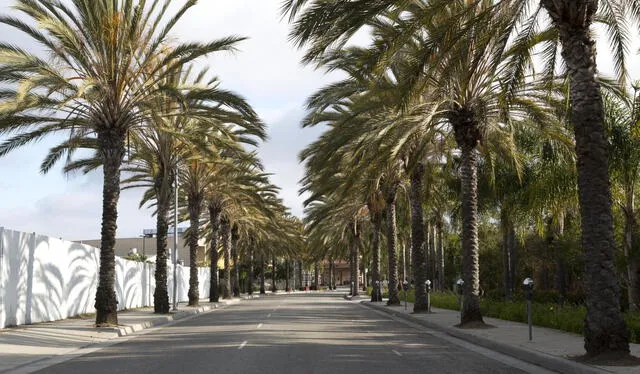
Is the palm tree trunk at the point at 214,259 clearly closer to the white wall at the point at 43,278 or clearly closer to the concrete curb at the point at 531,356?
the white wall at the point at 43,278

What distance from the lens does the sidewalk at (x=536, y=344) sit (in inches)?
440

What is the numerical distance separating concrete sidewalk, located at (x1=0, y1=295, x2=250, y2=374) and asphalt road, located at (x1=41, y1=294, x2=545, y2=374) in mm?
537

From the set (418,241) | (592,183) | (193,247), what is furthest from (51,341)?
(193,247)

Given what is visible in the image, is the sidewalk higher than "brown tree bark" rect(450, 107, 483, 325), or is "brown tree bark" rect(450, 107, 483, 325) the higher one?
"brown tree bark" rect(450, 107, 483, 325)

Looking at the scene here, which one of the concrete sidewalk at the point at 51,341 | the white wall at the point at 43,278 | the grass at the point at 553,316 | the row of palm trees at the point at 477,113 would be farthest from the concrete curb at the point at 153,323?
the grass at the point at 553,316

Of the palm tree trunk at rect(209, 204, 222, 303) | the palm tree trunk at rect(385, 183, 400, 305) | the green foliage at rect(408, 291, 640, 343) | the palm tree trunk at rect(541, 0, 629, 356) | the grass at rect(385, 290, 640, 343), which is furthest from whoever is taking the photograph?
the palm tree trunk at rect(209, 204, 222, 303)

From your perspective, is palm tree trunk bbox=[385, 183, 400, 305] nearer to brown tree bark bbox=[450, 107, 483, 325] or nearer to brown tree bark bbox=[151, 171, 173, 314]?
brown tree bark bbox=[151, 171, 173, 314]

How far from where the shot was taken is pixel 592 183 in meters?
11.9

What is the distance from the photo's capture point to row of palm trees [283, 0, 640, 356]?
39.4 ft

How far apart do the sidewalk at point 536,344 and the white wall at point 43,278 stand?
1285cm

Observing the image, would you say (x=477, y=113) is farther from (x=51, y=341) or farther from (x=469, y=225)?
(x=51, y=341)

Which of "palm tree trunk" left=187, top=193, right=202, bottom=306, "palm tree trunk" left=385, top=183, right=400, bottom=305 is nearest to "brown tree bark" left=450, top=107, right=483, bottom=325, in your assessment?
"palm tree trunk" left=385, top=183, right=400, bottom=305

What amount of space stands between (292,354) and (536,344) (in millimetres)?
5092

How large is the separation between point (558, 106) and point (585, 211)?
8021mm
